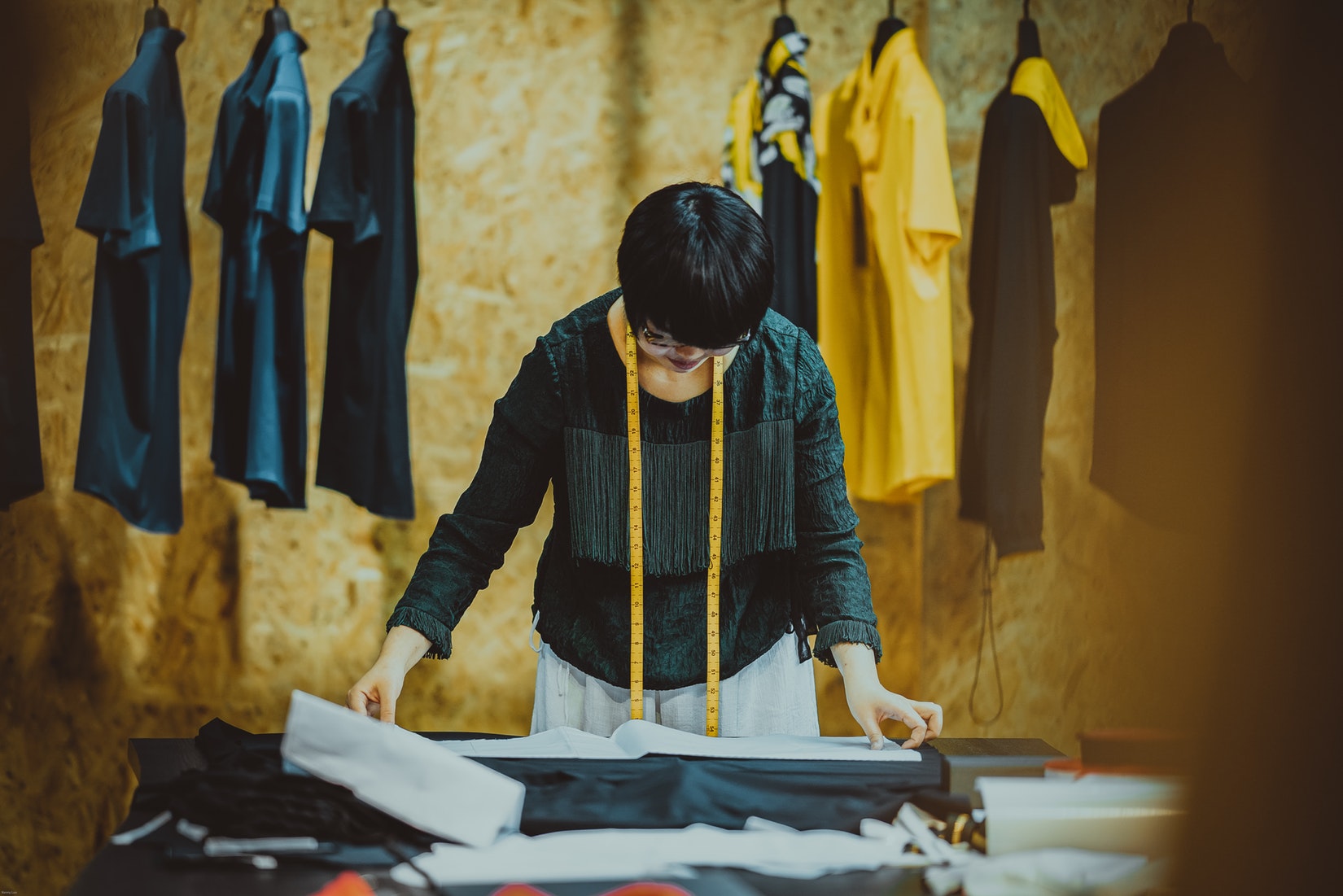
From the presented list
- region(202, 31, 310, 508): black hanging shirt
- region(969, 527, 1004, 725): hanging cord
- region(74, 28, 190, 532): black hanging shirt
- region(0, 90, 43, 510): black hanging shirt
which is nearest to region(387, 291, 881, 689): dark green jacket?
region(202, 31, 310, 508): black hanging shirt

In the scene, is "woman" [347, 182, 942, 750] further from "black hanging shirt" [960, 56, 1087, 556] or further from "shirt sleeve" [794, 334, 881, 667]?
"black hanging shirt" [960, 56, 1087, 556]

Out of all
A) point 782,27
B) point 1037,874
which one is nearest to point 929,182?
point 782,27

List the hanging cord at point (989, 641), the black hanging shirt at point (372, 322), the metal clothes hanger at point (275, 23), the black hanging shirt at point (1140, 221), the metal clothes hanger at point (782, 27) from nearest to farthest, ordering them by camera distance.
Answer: the black hanging shirt at point (1140, 221), the black hanging shirt at point (372, 322), the metal clothes hanger at point (275, 23), the metal clothes hanger at point (782, 27), the hanging cord at point (989, 641)

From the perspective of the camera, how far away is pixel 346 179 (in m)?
2.50

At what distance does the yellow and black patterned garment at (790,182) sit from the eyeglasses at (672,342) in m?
1.29

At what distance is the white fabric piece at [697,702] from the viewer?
1.66 meters

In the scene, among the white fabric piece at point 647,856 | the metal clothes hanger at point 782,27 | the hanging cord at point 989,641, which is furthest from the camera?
the hanging cord at point 989,641

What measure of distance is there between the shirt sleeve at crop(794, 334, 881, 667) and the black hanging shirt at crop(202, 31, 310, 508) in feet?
4.48

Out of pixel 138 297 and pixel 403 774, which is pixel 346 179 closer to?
pixel 138 297

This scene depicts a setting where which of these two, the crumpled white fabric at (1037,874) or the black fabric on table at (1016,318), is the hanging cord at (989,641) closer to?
the black fabric on table at (1016,318)

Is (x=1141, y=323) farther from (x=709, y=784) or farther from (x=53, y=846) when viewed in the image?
(x=53, y=846)

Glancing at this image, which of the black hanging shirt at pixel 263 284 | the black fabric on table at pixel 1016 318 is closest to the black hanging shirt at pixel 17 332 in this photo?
the black hanging shirt at pixel 263 284

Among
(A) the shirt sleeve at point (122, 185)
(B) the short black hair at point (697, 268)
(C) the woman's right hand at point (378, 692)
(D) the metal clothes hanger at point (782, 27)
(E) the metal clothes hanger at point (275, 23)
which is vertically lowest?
(C) the woman's right hand at point (378, 692)

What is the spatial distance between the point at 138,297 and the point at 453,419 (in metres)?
0.87
